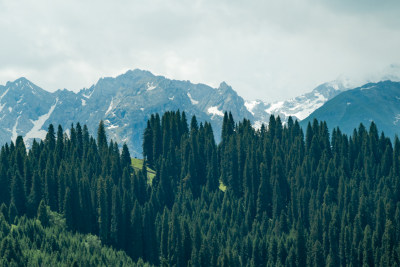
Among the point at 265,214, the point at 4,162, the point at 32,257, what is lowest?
the point at 32,257

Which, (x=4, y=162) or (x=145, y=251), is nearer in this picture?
(x=145, y=251)

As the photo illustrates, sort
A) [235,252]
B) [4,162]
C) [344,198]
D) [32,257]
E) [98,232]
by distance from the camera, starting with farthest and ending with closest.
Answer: [4,162] → [344,198] → [98,232] → [235,252] → [32,257]

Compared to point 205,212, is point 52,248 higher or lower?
lower

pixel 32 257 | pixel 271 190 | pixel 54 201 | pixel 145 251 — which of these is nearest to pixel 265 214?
pixel 271 190

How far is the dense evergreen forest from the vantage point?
485 feet

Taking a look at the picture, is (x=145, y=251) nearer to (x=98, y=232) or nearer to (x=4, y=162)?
(x=98, y=232)

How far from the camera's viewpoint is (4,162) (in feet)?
614

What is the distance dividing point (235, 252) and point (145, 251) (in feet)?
80.4

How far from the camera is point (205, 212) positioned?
174 metres

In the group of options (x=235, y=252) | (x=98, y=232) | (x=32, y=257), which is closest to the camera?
(x=32, y=257)

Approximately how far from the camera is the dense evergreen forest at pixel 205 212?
485ft

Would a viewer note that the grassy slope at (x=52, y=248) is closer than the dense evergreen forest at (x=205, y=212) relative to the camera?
Yes

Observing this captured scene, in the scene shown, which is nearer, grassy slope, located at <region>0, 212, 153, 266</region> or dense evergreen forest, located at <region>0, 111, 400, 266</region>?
grassy slope, located at <region>0, 212, 153, 266</region>

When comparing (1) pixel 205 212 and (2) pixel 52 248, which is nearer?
(2) pixel 52 248
